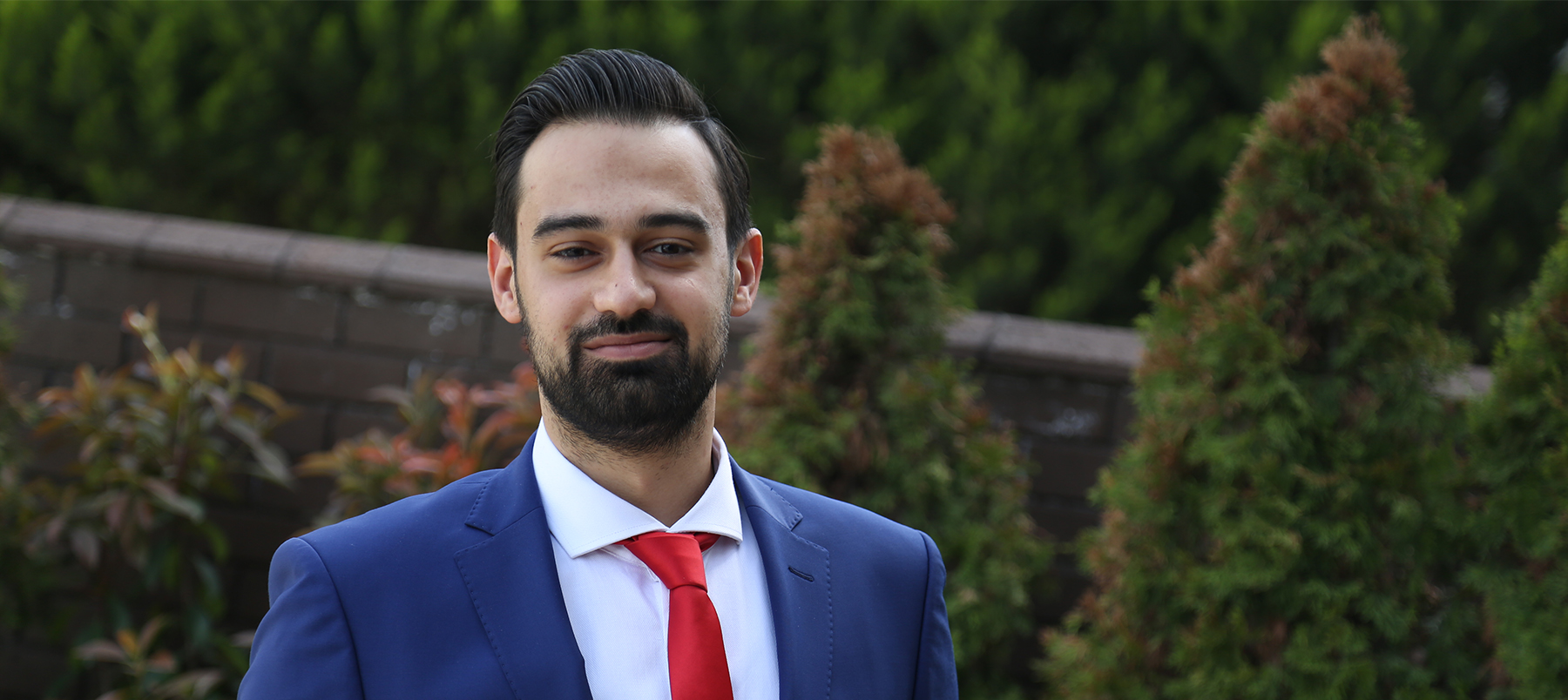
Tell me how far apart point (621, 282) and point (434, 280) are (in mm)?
2753

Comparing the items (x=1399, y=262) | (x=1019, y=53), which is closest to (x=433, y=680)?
(x=1399, y=262)

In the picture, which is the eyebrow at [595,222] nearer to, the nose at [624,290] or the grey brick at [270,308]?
the nose at [624,290]

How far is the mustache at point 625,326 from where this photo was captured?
4.75ft

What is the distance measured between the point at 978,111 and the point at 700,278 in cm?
360

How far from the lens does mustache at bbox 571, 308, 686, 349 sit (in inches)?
57.0

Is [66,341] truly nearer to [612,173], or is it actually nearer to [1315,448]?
[612,173]

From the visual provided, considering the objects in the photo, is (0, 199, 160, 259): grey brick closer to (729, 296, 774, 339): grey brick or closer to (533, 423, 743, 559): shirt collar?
(729, 296, 774, 339): grey brick

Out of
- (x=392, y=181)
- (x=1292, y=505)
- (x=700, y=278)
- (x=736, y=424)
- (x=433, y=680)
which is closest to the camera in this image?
(x=433, y=680)

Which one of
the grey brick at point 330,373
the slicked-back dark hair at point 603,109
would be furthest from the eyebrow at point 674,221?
the grey brick at point 330,373

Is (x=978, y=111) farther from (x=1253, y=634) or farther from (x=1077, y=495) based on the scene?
(x=1253, y=634)

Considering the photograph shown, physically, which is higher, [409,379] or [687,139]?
[687,139]

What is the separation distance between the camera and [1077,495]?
3.76 metres

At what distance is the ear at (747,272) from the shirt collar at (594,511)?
277mm

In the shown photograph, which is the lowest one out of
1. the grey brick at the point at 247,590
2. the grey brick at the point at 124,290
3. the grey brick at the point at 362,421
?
the grey brick at the point at 247,590
